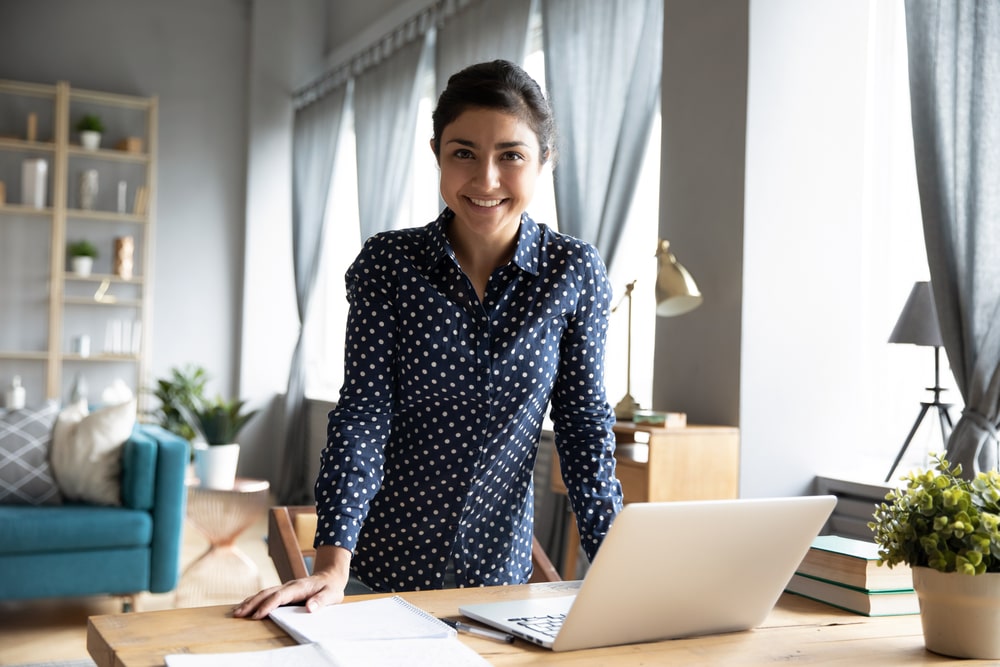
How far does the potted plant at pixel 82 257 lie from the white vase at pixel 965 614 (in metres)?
6.33

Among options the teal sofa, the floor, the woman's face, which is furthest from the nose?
the teal sofa

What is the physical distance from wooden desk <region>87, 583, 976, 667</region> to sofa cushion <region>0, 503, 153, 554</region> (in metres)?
2.79

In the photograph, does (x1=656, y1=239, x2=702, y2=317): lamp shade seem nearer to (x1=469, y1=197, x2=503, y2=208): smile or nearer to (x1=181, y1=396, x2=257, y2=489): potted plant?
(x1=469, y1=197, x2=503, y2=208): smile

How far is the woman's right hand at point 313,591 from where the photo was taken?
1.11m

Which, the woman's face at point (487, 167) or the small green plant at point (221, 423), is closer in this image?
the woman's face at point (487, 167)

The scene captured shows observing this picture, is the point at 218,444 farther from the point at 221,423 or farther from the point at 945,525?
the point at 945,525

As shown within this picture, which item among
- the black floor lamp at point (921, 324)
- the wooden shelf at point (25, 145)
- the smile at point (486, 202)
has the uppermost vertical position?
the wooden shelf at point (25, 145)

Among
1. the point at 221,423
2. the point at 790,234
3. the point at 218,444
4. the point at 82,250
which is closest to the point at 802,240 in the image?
the point at 790,234

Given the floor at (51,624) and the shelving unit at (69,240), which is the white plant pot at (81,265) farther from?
the floor at (51,624)

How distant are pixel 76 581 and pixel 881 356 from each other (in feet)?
9.69

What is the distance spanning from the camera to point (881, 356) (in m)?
3.39

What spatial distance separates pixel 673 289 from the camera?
3.01 meters

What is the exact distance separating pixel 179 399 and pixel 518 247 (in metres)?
5.62

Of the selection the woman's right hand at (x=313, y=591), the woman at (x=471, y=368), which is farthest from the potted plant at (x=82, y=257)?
the woman's right hand at (x=313, y=591)
